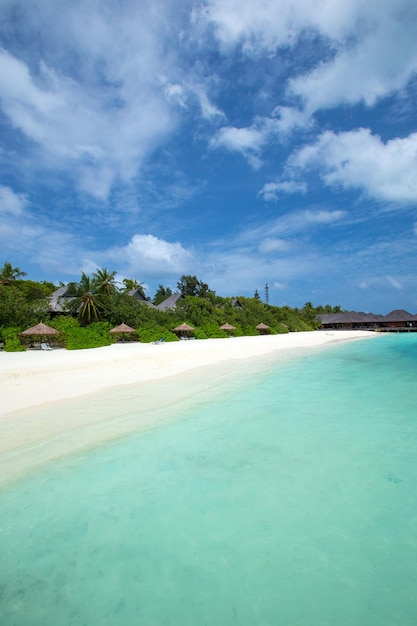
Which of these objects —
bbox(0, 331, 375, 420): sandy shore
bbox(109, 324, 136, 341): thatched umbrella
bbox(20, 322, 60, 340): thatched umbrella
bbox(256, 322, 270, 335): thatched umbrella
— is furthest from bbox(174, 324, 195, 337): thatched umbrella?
bbox(256, 322, 270, 335): thatched umbrella

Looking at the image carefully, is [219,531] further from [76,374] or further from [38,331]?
[38,331]

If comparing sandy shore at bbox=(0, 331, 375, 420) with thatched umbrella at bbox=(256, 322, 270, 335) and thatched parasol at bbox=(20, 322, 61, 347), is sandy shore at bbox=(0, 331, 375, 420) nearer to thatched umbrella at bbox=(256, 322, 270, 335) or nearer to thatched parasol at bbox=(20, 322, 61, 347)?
thatched parasol at bbox=(20, 322, 61, 347)

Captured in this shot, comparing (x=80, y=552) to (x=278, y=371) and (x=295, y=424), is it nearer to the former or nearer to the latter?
(x=295, y=424)

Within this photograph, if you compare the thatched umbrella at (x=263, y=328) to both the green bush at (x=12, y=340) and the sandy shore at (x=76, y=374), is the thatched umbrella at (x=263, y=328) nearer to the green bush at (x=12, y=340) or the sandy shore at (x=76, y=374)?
the sandy shore at (x=76, y=374)

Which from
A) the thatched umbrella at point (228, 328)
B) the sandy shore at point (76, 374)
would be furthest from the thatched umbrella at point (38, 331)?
the thatched umbrella at point (228, 328)

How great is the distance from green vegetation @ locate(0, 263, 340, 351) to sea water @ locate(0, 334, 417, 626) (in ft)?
51.7

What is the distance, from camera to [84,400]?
25.8ft

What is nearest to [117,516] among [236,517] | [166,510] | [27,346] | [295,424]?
[166,510]

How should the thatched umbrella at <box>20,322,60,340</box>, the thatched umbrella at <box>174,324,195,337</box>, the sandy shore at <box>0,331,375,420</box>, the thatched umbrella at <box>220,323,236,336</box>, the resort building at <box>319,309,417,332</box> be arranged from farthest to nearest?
the resort building at <box>319,309,417,332</box>
the thatched umbrella at <box>220,323,236,336</box>
the thatched umbrella at <box>174,324,195,337</box>
the thatched umbrella at <box>20,322,60,340</box>
the sandy shore at <box>0,331,375,420</box>

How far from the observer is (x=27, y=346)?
62.3 ft

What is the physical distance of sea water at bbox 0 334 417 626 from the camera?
2.41m

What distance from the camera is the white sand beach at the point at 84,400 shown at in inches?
204

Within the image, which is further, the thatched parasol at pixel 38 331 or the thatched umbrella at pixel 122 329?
the thatched umbrella at pixel 122 329

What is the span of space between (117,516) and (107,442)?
2014 mm
